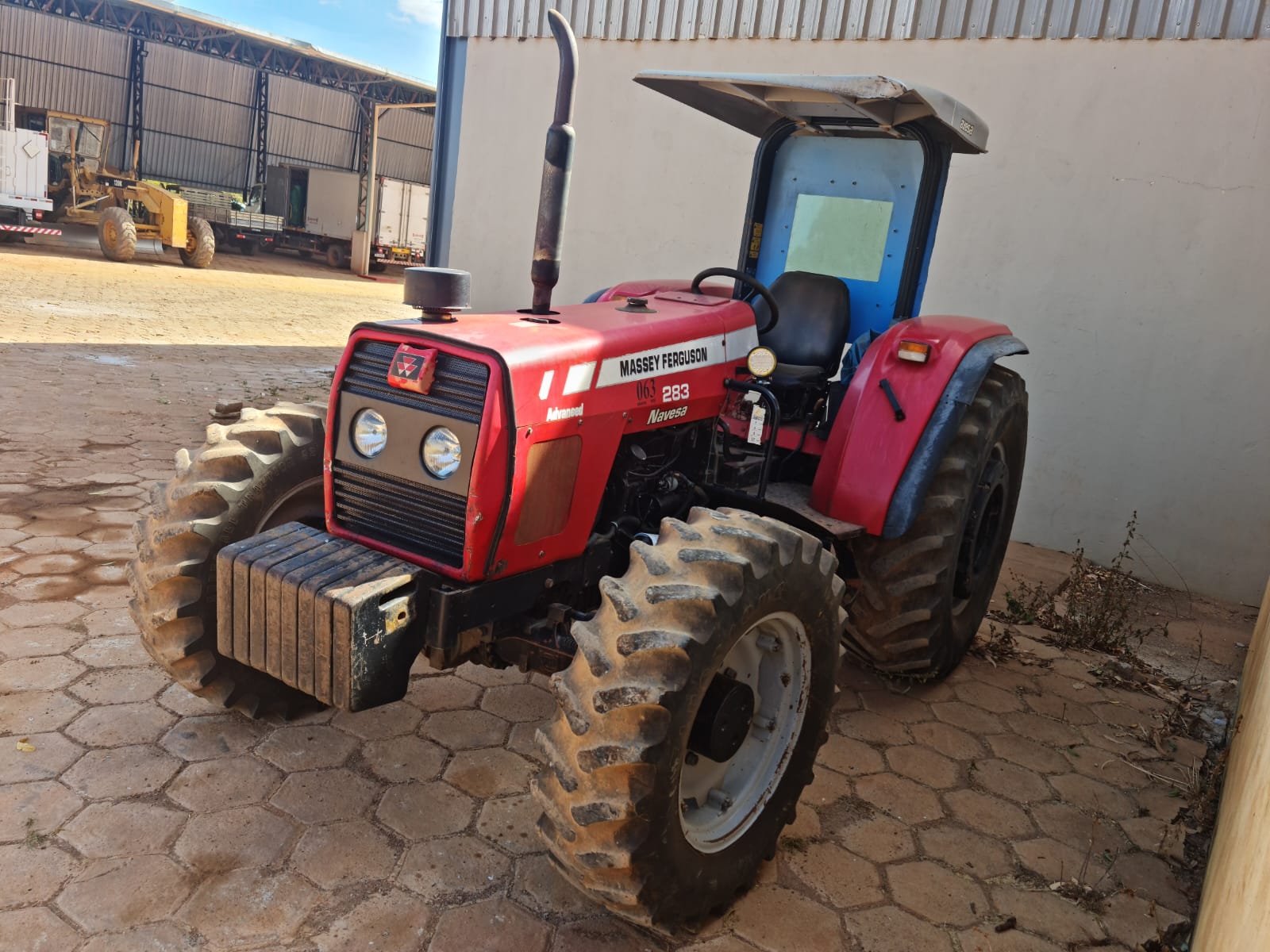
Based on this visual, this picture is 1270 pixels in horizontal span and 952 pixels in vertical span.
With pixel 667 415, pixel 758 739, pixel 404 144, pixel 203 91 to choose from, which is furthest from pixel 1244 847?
pixel 404 144

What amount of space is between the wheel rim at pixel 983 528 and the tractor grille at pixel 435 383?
6.66 feet

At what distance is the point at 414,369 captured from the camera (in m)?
2.49

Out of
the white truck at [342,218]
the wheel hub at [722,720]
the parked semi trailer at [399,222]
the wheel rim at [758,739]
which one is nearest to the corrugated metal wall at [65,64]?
the white truck at [342,218]

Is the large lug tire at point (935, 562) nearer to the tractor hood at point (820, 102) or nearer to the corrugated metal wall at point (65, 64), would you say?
the tractor hood at point (820, 102)

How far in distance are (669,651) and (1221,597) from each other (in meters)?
4.91

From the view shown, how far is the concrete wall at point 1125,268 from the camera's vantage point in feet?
17.5

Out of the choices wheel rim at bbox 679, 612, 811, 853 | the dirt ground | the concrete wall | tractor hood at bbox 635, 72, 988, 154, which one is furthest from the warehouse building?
wheel rim at bbox 679, 612, 811, 853

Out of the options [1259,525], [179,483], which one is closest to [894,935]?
[179,483]

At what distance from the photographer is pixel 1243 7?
5230mm

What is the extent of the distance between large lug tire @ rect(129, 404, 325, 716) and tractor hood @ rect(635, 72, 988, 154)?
1753 millimetres

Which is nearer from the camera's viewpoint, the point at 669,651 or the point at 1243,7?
the point at 669,651

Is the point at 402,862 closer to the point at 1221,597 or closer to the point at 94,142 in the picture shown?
the point at 1221,597

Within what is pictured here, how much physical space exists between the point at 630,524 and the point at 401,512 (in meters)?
0.73

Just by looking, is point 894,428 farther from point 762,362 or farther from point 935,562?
point 762,362
